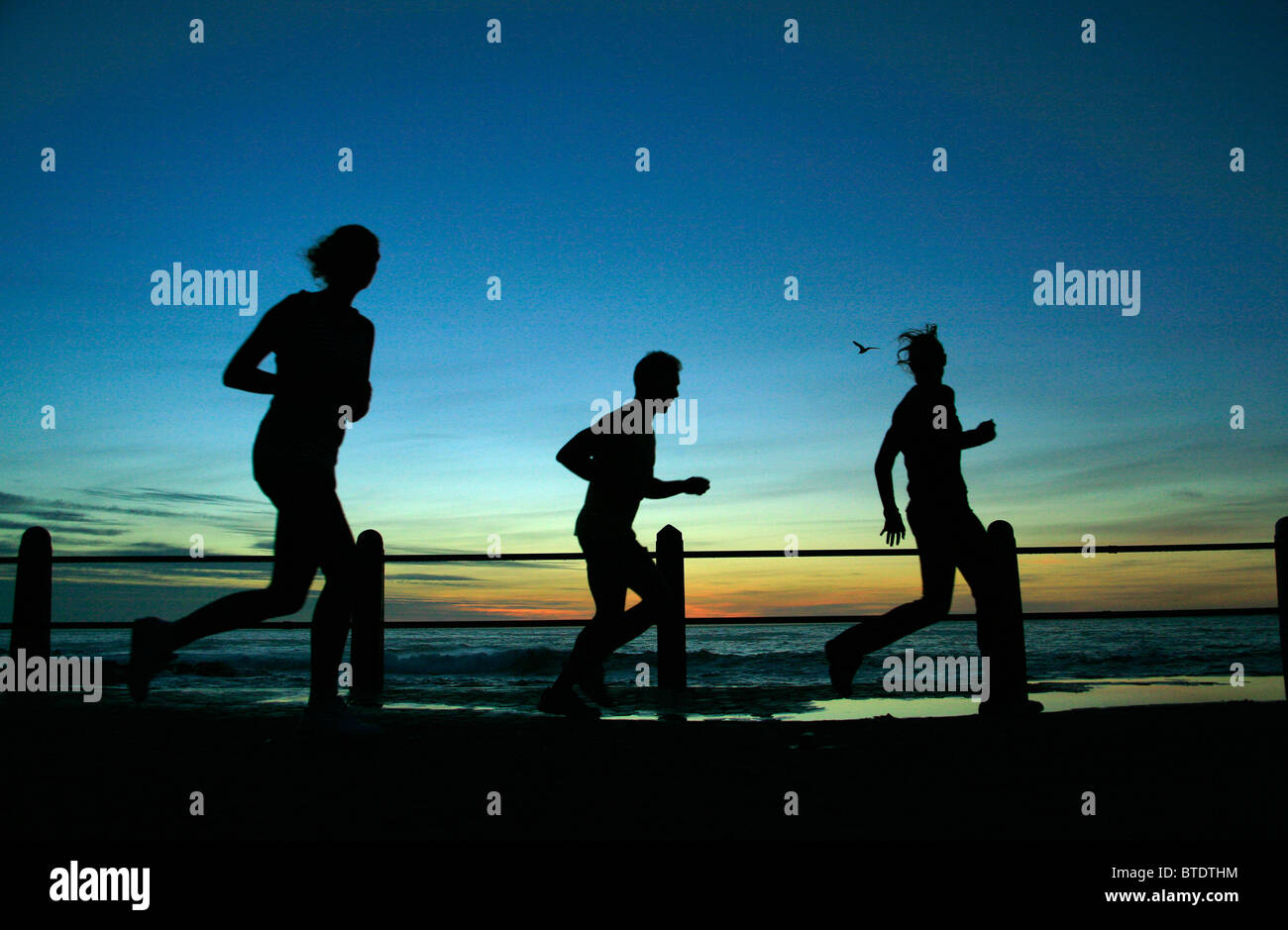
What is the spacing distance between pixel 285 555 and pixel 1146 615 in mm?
6090

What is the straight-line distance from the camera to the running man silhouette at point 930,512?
16.6 ft

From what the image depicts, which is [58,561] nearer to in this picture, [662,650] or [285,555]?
[662,650]

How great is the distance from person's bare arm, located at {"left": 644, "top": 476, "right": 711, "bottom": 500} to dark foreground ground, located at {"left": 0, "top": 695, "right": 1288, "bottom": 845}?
1.16m

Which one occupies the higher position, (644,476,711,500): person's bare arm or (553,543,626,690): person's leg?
(644,476,711,500): person's bare arm

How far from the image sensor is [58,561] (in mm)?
7965

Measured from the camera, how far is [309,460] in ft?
11.9

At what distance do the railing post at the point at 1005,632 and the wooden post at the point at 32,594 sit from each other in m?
7.16

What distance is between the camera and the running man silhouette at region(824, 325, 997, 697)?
5.06 metres

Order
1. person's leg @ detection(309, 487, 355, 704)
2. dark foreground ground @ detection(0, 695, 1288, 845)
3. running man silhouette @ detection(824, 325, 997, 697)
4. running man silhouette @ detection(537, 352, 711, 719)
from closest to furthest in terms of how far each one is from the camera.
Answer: dark foreground ground @ detection(0, 695, 1288, 845), person's leg @ detection(309, 487, 355, 704), running man silhouette @ detection(537, 352, 711, 719), running man silhouette @ detection(824, 325, 997, 697)

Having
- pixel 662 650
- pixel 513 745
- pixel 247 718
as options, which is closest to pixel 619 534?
pixel 513 745

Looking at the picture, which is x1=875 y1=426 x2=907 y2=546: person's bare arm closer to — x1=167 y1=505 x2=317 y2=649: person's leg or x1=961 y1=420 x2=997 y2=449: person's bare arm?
x1=961 y1=420 x2=997 y2=449: person's bare arm

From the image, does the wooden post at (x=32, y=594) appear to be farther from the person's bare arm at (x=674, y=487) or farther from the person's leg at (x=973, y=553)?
the person's leg at (x=973, y=553)

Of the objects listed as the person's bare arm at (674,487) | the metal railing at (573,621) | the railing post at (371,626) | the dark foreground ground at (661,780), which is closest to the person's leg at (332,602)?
the dark foreground ground at (661,780)

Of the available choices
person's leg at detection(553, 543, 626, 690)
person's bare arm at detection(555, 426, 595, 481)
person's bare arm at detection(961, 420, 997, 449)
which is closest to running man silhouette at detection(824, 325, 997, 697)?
person's bare arm at detection(961, 420, 997, 449)
